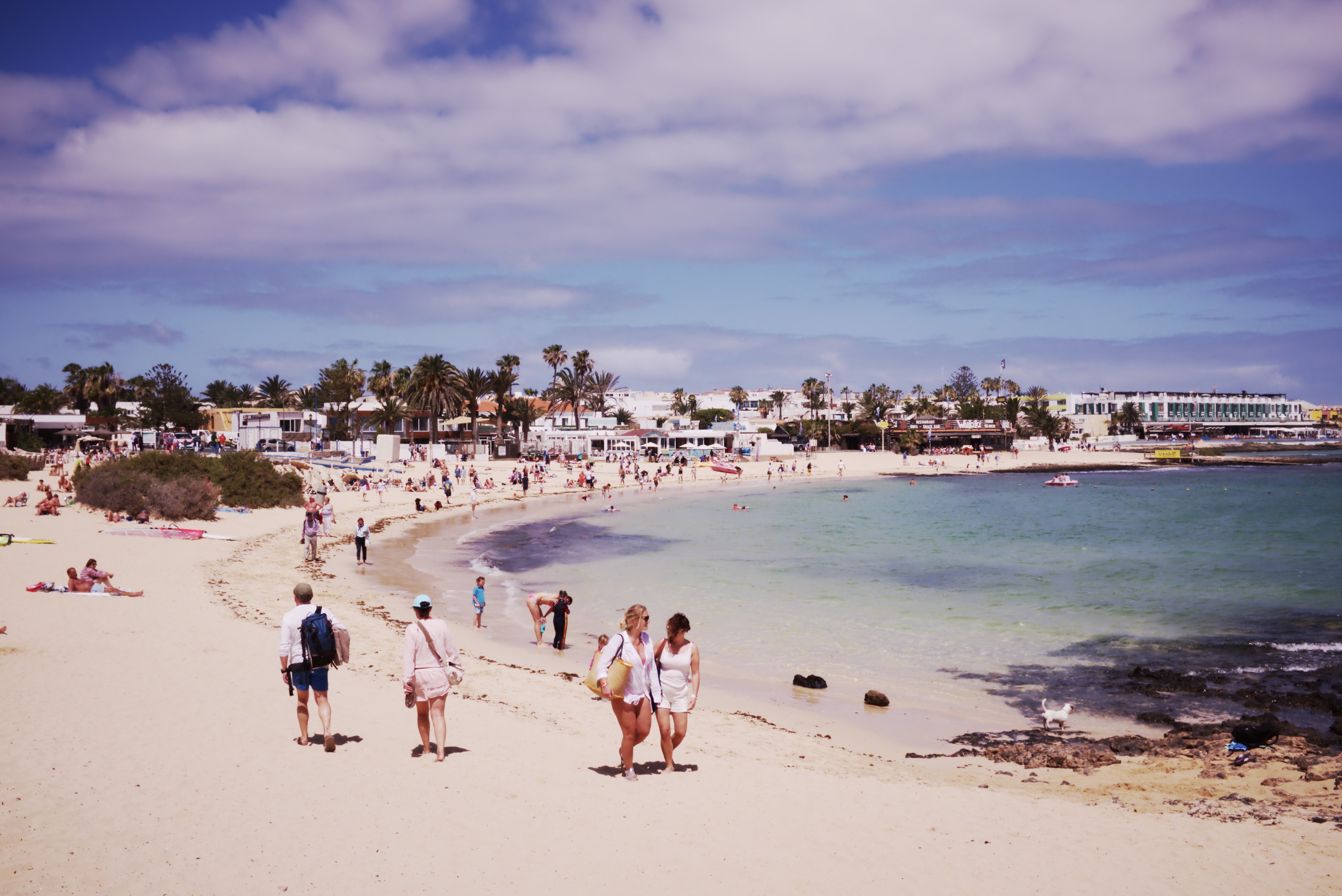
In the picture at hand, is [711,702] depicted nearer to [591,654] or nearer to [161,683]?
[591,654]

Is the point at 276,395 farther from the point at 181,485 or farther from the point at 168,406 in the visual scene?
the point at 181,485

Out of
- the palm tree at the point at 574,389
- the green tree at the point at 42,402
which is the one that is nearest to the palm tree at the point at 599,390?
the palm tree at the point at 574,389

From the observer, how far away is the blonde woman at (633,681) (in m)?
6.72

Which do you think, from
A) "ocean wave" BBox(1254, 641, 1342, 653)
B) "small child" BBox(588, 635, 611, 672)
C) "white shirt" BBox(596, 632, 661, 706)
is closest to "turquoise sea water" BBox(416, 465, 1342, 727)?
"ocean wave" BBox(1254, 641, 1342, 653)

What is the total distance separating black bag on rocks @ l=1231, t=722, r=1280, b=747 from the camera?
1022 centimetres

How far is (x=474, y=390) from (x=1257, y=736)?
68857 mm

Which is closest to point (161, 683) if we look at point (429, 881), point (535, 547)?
point (429, 881)

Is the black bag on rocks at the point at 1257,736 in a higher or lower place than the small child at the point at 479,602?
lower

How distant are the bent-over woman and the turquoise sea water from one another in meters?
7.32

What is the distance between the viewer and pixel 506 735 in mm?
8492

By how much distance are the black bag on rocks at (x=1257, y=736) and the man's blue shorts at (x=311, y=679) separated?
1057 cm

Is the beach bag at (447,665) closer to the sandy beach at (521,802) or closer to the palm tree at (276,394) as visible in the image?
the sandy beach at (521,802)

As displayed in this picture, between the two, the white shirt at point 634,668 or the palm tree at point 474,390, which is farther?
the palm tree at point 474,390

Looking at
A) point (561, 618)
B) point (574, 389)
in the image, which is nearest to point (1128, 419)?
point (574, 389)
